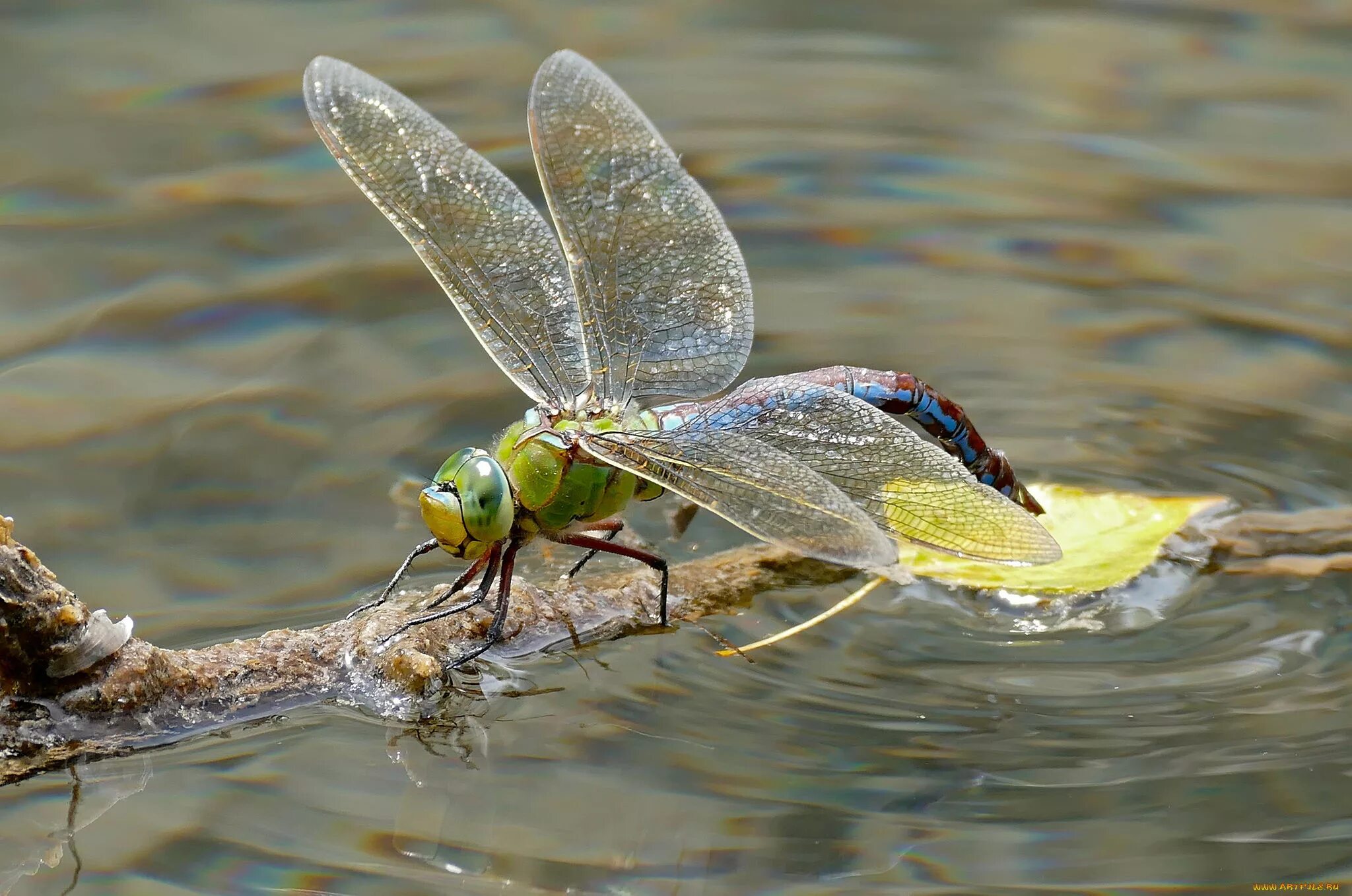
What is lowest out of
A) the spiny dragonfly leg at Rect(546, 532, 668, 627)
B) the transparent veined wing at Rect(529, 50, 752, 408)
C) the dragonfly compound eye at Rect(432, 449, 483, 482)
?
the spiny dragonfly leg at Rect(546, 532, 668, 627)

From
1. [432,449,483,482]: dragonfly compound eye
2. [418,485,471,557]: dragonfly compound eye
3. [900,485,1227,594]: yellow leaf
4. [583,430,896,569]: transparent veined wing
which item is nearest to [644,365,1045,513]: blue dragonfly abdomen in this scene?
[900,485,1227,594]: yellow leaf

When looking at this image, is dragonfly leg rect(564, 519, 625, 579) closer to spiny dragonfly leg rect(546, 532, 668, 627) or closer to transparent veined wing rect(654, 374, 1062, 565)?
spiny dragonfly leg rect(546, 532, 668, 627)

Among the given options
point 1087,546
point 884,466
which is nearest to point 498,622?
point 884,466

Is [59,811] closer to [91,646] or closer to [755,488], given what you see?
[91,646]

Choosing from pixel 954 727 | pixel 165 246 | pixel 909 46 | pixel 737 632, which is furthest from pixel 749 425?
pixel 909 46

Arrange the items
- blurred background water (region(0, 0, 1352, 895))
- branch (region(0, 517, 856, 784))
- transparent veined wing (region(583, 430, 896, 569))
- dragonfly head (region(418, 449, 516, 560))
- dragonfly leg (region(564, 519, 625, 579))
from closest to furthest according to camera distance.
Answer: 1. branch (region(0, 517, 856, 784))
2. blurred background water (region(0, 0, 1352, 895))
3. transparent veined wing (region(583, 430, 896, 569))
4. dragonfly head (region(418, 449, 516, 560))
5. dragonfly leg (region(564, 519, 625, 579))

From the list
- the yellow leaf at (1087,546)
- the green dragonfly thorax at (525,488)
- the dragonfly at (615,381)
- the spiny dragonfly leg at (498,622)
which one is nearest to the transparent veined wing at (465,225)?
the dragonfly at (615,381)

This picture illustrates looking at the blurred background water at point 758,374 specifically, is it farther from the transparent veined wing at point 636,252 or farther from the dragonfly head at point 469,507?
the transparent veined wing at point 636,252
